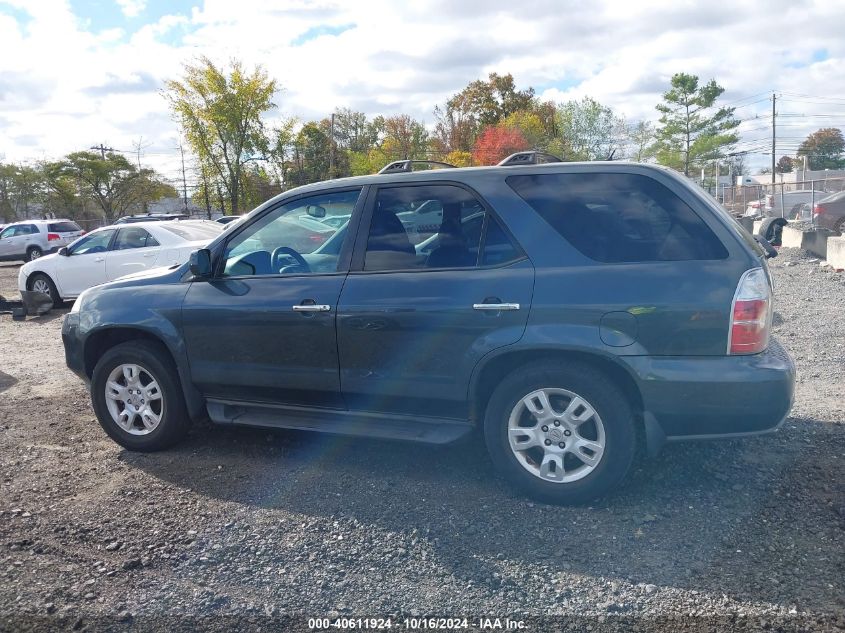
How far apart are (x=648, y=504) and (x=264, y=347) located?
97.8 inches

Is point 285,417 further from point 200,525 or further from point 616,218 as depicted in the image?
point 616,218

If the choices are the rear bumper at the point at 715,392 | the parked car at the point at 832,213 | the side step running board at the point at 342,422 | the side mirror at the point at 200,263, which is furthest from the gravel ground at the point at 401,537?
the parked car at the point at 832,213

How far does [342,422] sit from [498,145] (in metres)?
36.4

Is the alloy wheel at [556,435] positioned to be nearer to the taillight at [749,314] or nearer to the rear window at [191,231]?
the taillight at [749,314]

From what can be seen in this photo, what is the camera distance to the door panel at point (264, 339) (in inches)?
178

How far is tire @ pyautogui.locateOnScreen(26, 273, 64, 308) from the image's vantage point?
13.2 metres

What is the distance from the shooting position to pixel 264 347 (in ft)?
15.4

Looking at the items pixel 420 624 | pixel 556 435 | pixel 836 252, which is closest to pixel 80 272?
pixel 556 435

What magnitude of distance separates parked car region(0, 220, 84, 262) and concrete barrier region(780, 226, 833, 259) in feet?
78.2

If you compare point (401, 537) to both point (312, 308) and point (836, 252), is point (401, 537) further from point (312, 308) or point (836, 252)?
point (836, 252)

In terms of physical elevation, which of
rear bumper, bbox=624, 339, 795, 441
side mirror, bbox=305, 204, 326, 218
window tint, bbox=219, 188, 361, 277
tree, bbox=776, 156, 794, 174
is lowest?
rear bumper, bbox=624, 339, 795, 441

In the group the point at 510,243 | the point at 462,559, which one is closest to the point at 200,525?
the point at 462,559

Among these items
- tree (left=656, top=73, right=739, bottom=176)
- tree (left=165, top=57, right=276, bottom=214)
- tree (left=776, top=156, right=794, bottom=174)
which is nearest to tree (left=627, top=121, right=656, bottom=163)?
tree (left=656, top=73, right=739, bottom=176)

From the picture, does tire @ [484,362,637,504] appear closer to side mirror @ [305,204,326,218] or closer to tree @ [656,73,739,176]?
side mirror @ [305,204,326,218]
